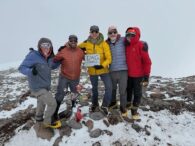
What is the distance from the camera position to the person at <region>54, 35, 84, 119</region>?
907cm

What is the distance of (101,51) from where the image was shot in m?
9.26

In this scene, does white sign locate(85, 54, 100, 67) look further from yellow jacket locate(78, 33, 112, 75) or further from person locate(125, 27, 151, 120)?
person locate(125, 27, 151, 120)

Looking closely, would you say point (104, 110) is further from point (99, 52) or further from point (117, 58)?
point (99, 52)

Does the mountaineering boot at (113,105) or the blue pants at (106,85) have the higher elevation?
the blue pants at (106,85)

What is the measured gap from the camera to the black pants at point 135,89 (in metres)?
9.46

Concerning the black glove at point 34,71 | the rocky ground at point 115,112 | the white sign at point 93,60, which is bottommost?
the rocky ground at point 115,112

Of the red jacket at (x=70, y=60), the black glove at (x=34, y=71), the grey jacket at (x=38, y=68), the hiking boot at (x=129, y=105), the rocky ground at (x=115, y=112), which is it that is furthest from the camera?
the hiking boot at (x=129, y=105)

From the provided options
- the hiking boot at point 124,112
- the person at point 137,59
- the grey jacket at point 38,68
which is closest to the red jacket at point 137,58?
the person at point 137,59

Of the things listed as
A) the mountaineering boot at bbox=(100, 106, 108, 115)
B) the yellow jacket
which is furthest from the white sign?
the mountaineering boot at bbox=(100, 106, 108, 115)

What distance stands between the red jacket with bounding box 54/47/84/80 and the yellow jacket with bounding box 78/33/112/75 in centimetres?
30

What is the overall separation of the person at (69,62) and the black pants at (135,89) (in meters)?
1.80

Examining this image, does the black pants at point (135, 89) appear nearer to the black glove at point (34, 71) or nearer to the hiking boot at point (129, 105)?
the hiking boot at point (129, 105)

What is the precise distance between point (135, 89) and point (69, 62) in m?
2.35

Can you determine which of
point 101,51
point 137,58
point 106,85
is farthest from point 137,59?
point 106,85
